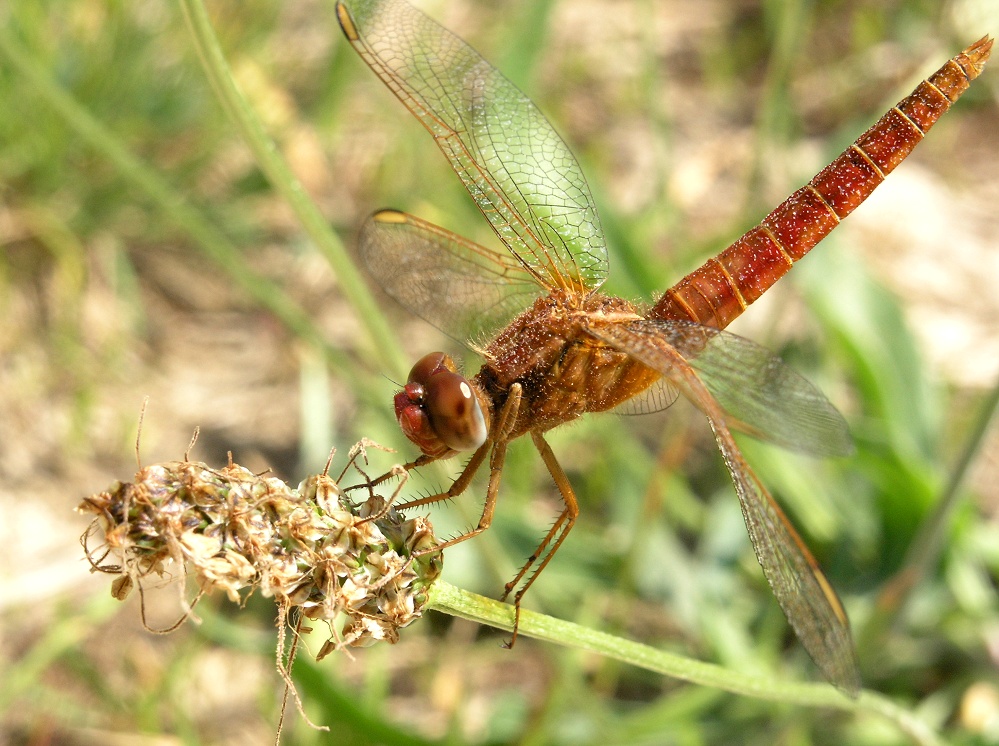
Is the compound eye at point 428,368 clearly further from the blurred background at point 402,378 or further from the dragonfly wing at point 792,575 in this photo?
the dragonfly wing at point 792,575

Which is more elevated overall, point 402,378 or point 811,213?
point 811,213

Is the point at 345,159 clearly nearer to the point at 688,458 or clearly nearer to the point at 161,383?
the point at 161,383

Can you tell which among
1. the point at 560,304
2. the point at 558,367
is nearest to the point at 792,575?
the point at 558,367

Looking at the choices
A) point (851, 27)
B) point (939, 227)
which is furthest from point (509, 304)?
point (851, 27)

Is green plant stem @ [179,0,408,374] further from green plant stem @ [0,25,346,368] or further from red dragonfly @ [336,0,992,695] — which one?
green plant stem @ [0,25,346,368]

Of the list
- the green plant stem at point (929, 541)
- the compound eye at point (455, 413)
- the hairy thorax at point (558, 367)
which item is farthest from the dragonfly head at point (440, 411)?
the green plant stem at point (929, 541)

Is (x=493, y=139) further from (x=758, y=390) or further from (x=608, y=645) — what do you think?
(x=608, y=645)
